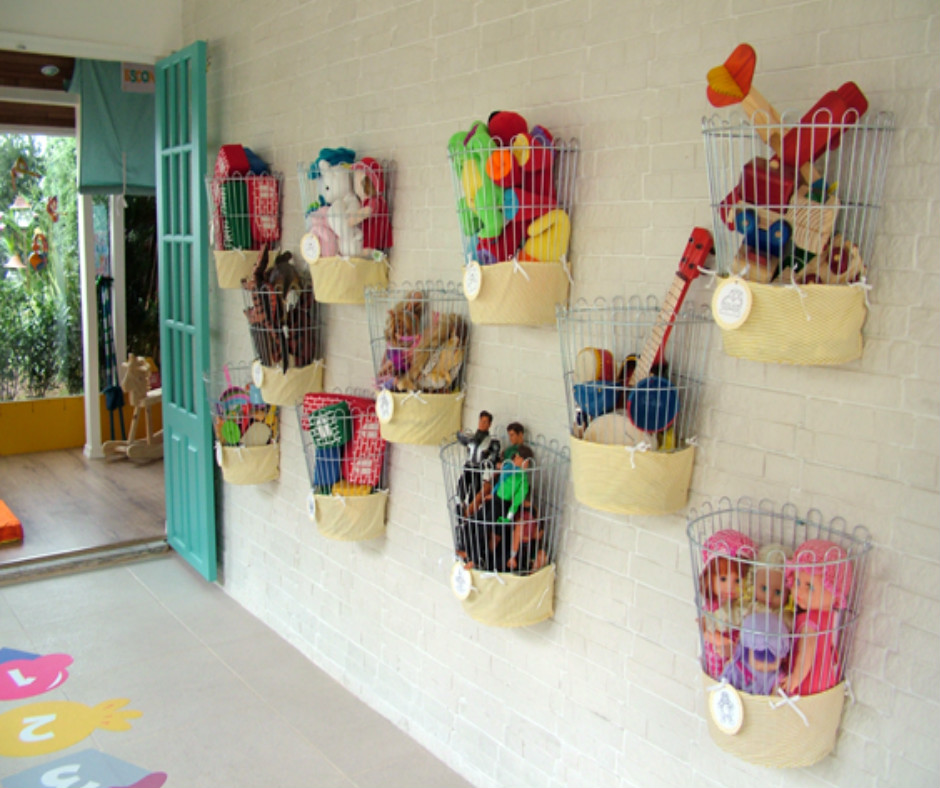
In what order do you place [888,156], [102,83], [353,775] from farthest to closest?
[102,83] → [353,775] → [888,156]

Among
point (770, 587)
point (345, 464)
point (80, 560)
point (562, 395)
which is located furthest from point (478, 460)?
point (80, 560)

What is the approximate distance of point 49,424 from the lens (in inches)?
271

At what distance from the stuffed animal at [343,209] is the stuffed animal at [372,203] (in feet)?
0.06

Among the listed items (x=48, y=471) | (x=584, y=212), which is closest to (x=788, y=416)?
(x=584, y=212)

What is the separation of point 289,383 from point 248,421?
425mm

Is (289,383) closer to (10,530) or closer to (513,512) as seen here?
(513,512)

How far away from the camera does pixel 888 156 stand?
167 centimetres

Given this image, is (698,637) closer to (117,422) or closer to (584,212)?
(584,212)

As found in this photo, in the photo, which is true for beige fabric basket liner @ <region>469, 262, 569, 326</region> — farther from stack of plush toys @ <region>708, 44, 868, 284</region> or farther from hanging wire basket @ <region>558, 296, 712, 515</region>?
stack of plush toys @ <region>708, 44, 868, 284</region>

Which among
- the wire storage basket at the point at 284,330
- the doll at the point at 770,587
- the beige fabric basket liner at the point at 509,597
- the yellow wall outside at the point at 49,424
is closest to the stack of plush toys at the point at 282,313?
the wire storage basket at the point at 284,330

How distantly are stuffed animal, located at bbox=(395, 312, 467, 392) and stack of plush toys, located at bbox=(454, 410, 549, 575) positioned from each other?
311 millimetres

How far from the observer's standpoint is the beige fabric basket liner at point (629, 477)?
1.96m

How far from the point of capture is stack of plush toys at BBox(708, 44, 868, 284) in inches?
64.8

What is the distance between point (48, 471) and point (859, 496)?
5.70 m
